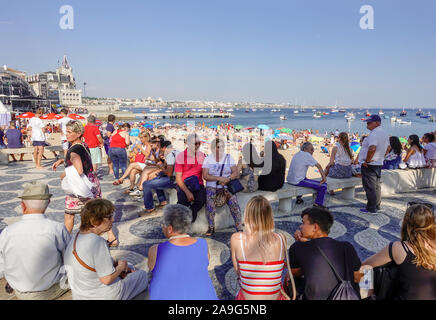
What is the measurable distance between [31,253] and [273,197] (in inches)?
148

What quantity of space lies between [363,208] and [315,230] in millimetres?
4117

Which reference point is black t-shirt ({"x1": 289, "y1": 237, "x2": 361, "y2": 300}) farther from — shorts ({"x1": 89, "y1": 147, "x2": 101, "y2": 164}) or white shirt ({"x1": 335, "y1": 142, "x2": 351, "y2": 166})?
shorts ({"x1": 89, "y1": 147, "x2": 101, "y2": 164})

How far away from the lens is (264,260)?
2.15 m

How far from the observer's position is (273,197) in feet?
16.6

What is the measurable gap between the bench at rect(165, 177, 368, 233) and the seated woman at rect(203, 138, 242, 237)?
0.19 meters

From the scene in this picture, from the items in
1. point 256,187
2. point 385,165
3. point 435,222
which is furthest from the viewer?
point 385,165

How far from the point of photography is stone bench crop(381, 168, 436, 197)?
6949 mm

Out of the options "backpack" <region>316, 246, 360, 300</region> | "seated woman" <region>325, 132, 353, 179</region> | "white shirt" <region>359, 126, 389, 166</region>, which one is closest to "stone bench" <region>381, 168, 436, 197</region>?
"seated woman" <region>325, 132, 353, 179</region>

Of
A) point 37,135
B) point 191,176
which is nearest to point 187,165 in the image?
point 191,176

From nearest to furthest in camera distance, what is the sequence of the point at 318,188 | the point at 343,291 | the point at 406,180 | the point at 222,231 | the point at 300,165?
the point at 343,291 < the point at 222,231 < the point at 318,188 < the point at 300,165 < the point at 406,180

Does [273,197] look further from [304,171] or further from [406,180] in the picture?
[406,180]

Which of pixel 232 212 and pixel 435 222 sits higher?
pixel 435 222
